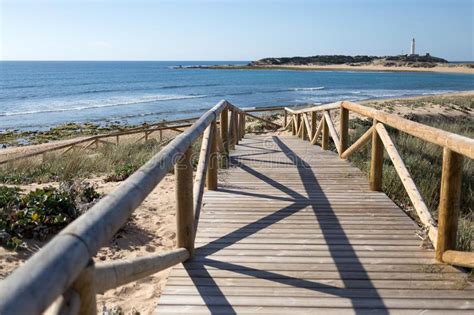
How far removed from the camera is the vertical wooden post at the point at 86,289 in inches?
55.4

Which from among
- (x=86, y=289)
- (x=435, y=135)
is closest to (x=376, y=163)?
(x=435, y=135)

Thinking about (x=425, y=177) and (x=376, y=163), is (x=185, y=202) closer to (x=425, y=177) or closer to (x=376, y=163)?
(x=376, y=163)

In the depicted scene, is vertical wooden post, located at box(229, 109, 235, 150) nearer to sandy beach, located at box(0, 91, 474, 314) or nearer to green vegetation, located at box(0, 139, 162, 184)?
green vegetation, located at box(0, 139, 162, 184)

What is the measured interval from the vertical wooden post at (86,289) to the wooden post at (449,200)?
2.67m

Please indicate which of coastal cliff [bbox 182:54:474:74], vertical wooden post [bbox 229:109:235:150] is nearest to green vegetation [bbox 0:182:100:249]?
vertical wooden post [bbox 229:109:235:150]

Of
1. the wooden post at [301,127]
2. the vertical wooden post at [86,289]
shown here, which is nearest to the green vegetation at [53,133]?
the wooden post at [301,127]

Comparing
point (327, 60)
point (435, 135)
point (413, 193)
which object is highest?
point (327, 60)

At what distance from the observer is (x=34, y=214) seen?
4.72 meters

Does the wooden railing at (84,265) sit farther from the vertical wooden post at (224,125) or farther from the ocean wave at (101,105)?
the ocean wave at (101,105)

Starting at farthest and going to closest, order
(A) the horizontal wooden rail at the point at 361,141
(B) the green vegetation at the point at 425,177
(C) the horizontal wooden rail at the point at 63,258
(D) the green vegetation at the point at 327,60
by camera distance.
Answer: (D) the green vegetation at the point at 327,60
(A) the horizontal wooden rail at the point at 361,141
(B) the green vegetation at the point at 425,177
(C) the horizontal wooden rail at the point at 63,258

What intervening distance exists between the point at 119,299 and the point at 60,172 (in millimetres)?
5388

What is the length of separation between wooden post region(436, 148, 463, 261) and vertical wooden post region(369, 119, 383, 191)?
203 cm

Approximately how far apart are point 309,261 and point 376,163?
7.77 ft

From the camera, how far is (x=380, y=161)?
5453 mm
